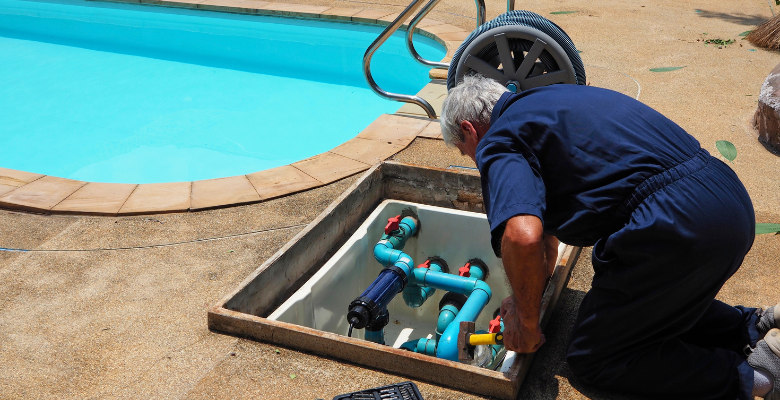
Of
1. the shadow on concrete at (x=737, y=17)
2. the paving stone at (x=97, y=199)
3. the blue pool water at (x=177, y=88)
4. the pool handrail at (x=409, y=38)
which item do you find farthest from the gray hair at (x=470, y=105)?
the shadow on concrete at (x=737, y=17)

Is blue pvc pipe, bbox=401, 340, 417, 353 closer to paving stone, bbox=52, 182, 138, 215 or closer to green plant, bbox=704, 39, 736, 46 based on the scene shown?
paving stone, bbox=52, 182, 138, 215

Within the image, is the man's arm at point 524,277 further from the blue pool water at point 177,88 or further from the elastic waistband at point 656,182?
the blue pool water at point 177,88

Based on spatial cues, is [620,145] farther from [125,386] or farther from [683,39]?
[683,39]

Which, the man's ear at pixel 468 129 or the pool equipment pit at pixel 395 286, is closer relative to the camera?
the man's ear at pixel 468 129

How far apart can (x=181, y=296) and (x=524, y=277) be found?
1.62 meters

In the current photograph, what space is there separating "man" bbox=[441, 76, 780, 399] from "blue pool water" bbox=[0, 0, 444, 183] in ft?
14.3

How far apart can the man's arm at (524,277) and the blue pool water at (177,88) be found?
170 inches

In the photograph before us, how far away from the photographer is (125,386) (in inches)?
100.0

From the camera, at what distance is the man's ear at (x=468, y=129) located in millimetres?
2430

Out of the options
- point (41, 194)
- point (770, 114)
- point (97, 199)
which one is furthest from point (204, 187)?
point (770, 114)

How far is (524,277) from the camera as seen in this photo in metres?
2.15

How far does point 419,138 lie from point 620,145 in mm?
2632

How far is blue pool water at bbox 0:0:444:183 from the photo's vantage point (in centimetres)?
666

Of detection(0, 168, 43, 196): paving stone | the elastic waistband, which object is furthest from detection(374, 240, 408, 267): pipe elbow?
detection(0, 168, 43, 196): paving stone
